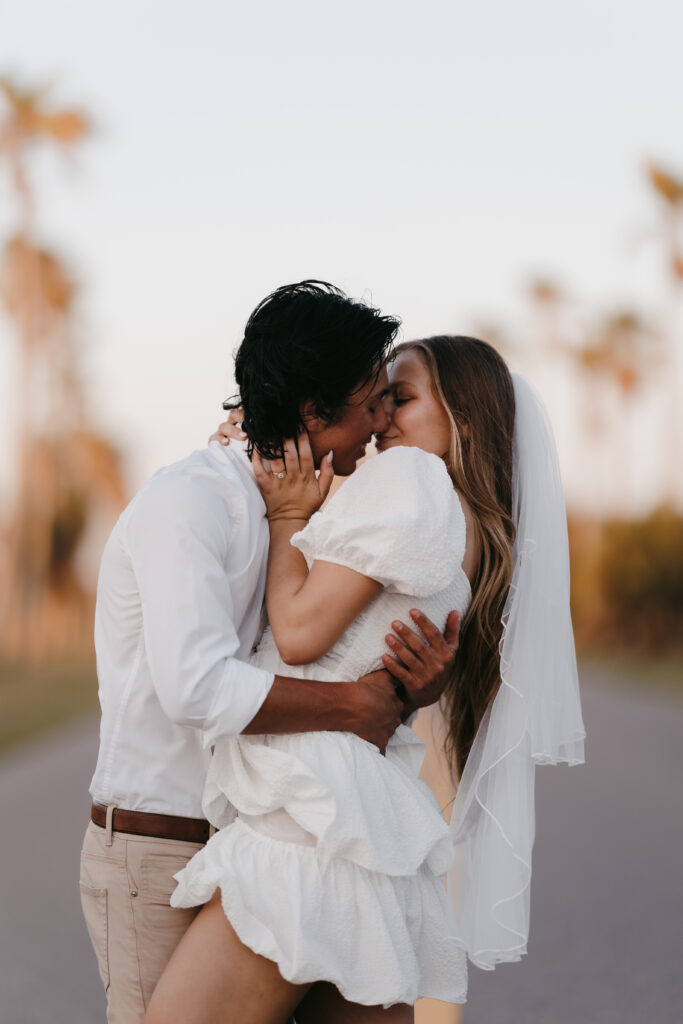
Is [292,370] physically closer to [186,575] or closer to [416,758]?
[186,575]

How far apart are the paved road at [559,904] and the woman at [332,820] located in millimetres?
3051

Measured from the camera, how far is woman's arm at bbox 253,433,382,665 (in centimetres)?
284

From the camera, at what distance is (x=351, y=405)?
10.1ft

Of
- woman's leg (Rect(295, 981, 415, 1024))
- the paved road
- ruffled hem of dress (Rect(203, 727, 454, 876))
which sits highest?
ruffled hem of dress (Rect(203, 727, 454, 876))

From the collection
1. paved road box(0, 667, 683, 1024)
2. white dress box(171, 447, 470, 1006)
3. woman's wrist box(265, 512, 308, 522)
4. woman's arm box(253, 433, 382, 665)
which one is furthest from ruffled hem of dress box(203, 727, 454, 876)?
paved road box(0, 667, 683, 1024)

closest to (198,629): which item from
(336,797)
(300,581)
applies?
(300,581)

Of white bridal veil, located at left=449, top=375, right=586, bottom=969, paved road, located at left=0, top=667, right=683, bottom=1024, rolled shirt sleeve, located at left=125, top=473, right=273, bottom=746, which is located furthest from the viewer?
paved road, located at left=0, top=667, right=683, bottom=1024

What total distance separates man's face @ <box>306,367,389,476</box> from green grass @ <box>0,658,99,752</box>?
12.2 metres

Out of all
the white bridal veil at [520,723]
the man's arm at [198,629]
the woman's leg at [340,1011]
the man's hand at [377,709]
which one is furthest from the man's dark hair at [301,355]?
the woman's leg at [340,1011]

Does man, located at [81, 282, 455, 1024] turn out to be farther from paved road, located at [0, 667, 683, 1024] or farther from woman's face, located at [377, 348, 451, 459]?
paved road, located at [0, 667, 683, 1024]

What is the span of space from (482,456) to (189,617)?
120 cm

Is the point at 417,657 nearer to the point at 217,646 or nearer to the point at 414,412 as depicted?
the point at 217,646

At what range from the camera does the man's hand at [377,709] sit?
288 centimetres

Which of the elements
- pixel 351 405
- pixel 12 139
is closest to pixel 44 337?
pixel 12 139
